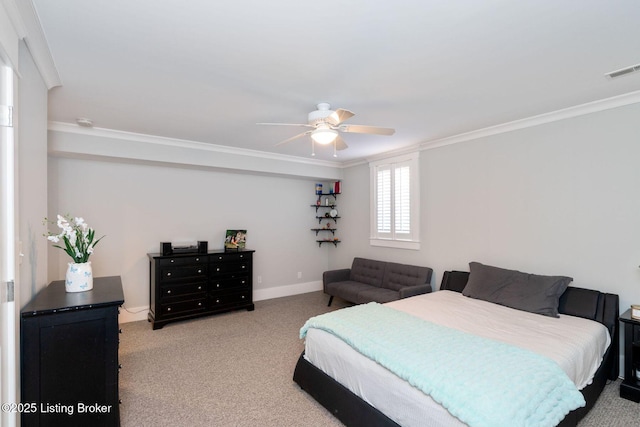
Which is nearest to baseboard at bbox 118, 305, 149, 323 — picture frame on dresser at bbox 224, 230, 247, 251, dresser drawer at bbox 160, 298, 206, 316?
dresser drawer at bbox 160, 298, 206, 316

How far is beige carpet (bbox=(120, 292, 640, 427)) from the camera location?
2.31m

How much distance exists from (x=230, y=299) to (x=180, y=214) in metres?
1.54

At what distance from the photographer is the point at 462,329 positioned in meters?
2.57

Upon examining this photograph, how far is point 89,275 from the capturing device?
2.20 metres

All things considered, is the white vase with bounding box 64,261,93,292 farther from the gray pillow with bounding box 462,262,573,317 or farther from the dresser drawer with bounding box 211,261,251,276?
the gray pillow with bounding box 462,262,573,317

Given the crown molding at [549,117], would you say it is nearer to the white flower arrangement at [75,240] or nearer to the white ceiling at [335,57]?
the white ceiling at [335,57]

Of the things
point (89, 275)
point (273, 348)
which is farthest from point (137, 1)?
point (273, 348)

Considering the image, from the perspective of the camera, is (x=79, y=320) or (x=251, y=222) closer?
(x=79, y=320)

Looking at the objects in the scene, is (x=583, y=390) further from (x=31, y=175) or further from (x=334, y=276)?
(x=31, y=175)

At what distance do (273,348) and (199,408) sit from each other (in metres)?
1.17

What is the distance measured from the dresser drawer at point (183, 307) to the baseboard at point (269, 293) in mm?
558

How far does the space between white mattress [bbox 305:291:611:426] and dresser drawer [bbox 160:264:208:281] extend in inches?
95.3

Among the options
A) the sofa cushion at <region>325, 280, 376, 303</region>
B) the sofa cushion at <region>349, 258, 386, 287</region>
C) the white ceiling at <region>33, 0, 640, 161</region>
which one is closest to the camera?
the white ceiling at <region>33, 0, 640, 161</region>

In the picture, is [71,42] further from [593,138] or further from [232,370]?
[593,138]
